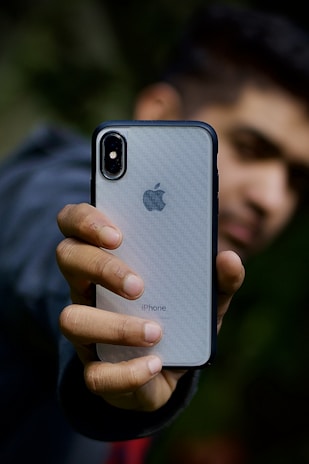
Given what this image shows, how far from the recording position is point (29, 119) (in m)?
2.35

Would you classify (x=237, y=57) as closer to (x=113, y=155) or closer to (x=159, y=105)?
(x=159, y=105)

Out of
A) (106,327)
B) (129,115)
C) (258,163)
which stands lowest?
(129,115)

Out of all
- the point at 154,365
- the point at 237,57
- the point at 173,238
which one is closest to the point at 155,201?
the point at 173,238

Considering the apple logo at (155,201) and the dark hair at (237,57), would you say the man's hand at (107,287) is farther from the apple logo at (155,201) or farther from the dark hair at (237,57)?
the dark hair at (237,57)

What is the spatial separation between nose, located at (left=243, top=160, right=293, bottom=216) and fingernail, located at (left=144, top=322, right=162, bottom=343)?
67cm

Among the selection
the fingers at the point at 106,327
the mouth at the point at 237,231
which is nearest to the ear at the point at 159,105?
the mouth at the point at 237,231

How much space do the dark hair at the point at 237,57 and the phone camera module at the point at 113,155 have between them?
728mm

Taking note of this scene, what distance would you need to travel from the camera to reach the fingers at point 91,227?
2.27 feet

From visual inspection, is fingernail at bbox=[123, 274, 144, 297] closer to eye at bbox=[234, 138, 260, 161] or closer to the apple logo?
the apple logo

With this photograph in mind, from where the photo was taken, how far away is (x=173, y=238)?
0.75 meters

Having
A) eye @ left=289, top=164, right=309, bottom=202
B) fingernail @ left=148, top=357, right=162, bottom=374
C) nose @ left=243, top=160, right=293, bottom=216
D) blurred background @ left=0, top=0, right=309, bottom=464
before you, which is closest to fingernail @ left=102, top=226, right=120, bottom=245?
fingernail @ left=148, top=357, right=162, bottom=374

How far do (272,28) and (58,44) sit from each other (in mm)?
1039

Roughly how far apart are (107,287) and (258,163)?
2.45ft

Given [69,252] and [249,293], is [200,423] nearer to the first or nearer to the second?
[249,293]
